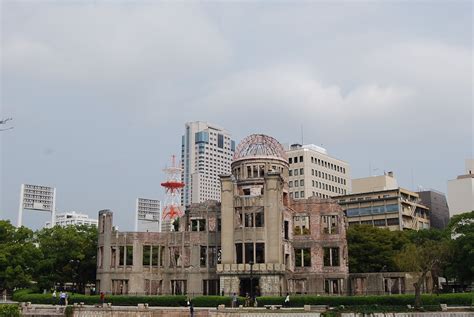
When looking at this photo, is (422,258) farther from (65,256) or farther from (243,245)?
(65,256)

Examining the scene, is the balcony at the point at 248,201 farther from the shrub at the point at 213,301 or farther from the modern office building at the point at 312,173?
the modern office building at the point at 312,173

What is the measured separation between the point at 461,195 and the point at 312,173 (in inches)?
1569

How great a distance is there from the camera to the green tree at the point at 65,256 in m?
74.4

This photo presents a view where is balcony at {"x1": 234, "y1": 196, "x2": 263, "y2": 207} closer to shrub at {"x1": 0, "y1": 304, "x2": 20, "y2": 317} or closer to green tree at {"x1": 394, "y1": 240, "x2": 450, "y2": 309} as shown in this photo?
green tree at {"x1": 394, "y1": 240, "x2": 450, "y2": 309}

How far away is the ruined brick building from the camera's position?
67062mm

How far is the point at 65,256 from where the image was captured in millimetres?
75875

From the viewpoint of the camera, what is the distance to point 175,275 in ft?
237

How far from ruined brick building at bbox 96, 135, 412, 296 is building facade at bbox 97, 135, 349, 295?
0.39 feet

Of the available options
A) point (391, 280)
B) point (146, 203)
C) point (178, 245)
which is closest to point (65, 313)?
point (178, 245)

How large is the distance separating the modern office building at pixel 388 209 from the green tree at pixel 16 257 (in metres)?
74.6

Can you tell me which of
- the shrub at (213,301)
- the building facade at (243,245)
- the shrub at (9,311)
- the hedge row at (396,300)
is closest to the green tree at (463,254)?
the building facade at (243,245)

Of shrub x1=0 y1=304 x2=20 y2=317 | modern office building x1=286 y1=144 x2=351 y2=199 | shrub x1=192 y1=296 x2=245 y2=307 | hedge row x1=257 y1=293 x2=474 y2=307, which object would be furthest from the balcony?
modern office building x1=286 y1=144 x2=351 y2=199

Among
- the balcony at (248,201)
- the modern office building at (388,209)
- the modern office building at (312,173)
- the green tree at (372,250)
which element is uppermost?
the modern office building at (312,173)

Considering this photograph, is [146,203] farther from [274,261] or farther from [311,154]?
[274,261]
